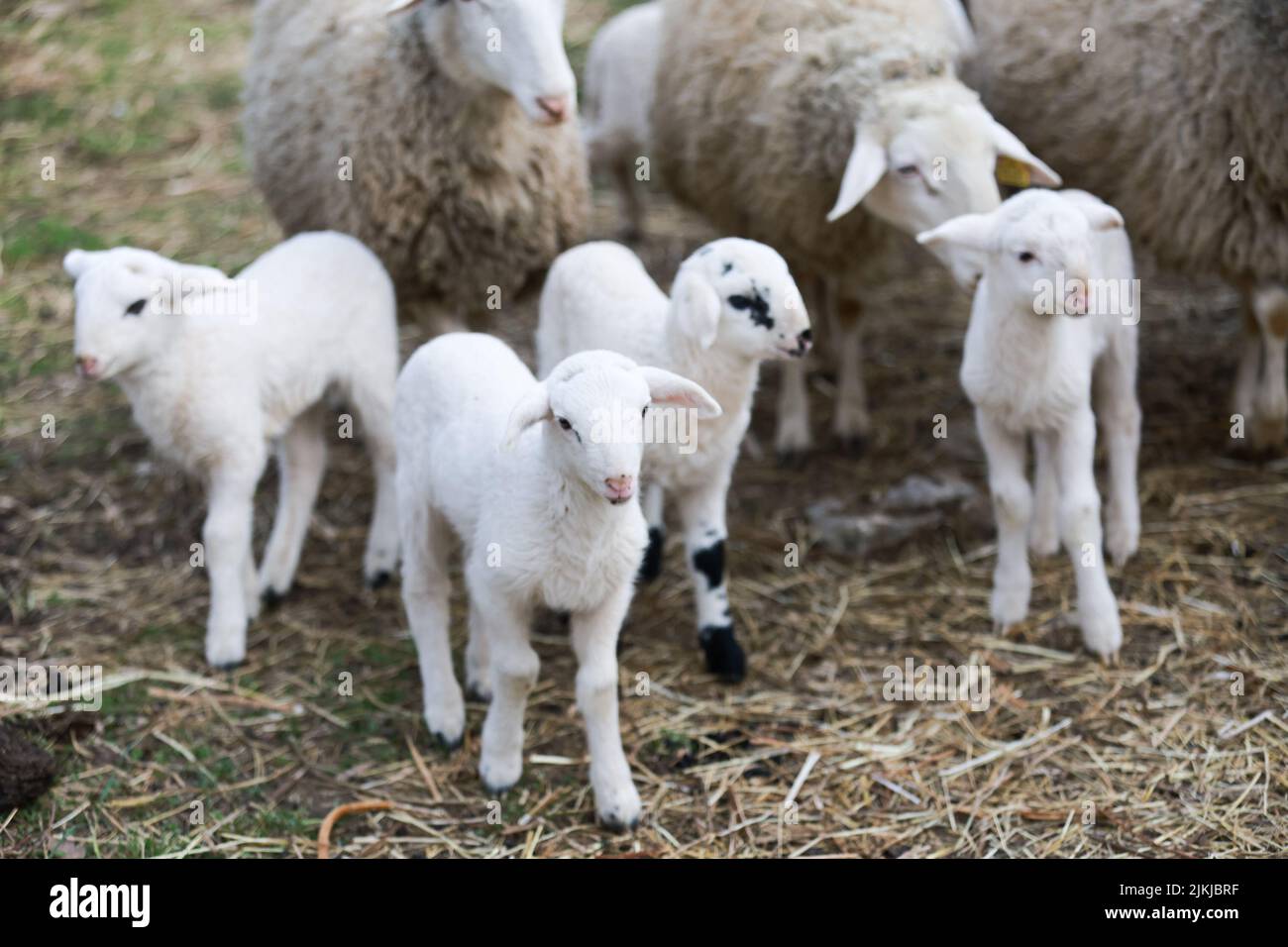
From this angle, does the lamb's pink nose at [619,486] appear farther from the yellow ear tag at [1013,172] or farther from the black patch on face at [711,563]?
the yellow ear tag at [1013,172]

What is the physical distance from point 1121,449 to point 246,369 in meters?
2.91

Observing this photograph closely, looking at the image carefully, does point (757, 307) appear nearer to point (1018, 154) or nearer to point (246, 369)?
point (1018, 154)

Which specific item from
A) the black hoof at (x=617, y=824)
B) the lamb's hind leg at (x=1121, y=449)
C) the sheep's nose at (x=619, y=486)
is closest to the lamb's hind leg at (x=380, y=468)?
the black hoof at (x=617, y=824)

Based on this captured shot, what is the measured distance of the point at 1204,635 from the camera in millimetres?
4535

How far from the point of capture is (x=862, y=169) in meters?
4.80

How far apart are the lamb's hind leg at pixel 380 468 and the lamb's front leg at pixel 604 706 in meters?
1.32

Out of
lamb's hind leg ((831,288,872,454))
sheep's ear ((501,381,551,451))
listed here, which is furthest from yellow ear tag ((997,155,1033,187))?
sheep's ear ((501,381,551,451))

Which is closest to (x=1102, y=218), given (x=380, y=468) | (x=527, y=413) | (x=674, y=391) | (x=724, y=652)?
(x=674, y=391)

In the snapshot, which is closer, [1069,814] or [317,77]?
[1069,814]

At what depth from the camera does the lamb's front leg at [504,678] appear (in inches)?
143

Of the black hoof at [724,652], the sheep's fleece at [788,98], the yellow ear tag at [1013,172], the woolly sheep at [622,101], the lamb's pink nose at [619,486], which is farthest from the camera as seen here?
the woolly sheep at [622,101]
